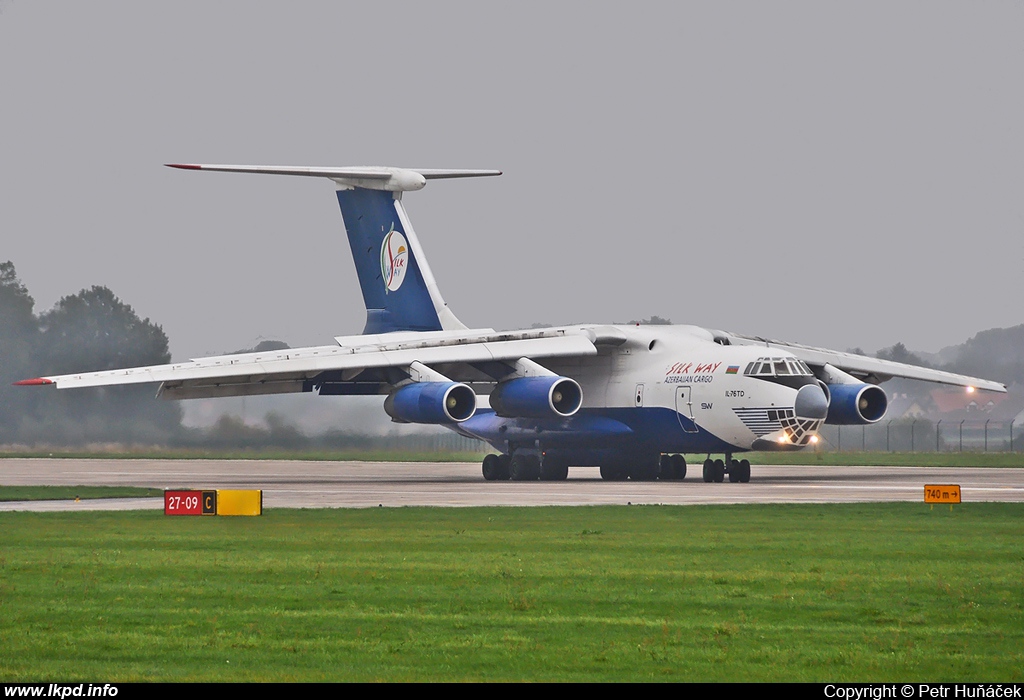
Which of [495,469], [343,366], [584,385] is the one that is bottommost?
[495,469]

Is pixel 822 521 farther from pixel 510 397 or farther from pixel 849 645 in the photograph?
pixel 510 397

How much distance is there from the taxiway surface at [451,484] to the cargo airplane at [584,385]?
111 centimetres

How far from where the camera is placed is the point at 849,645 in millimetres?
11062

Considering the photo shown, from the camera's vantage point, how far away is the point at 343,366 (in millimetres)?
37375

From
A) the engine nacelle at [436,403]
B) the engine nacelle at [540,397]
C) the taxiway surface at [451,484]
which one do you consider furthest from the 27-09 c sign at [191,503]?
the engine nacelle at [540,397]

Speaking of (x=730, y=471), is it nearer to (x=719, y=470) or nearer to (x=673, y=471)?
(x=719, y=470)

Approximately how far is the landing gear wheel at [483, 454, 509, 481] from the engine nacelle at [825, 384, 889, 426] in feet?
28.4

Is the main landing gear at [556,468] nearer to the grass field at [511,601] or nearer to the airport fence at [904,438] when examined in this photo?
the airport fence at [904,438]

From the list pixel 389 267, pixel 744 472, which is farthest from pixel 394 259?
pixel 744 472

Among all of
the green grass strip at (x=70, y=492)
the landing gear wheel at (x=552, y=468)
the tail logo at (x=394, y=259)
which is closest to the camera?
the green grass strip at (x=70, y=492)

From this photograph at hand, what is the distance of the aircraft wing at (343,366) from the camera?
37.0 m

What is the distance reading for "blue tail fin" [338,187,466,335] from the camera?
1779 inches

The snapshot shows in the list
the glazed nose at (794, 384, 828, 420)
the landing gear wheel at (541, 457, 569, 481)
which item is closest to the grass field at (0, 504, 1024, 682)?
the glazed nose at (794, 384, 828, 420)

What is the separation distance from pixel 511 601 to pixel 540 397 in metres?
24.3
